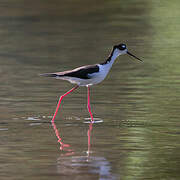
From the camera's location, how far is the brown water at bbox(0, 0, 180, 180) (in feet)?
28.8

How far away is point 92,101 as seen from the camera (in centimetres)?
1304

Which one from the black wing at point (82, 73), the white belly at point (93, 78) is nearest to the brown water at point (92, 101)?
the white belly at point (93, 78)

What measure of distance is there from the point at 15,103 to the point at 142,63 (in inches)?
224

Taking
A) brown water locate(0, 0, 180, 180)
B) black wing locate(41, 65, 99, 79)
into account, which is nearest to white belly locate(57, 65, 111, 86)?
black wing locate(41, 65, 99, 79)

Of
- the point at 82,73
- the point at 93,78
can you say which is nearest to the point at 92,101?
the point at 93,78

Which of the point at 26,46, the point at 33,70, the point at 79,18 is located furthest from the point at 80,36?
the point at 33,70

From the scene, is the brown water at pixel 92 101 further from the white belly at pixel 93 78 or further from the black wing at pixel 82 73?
the black wing at pixel 82 73

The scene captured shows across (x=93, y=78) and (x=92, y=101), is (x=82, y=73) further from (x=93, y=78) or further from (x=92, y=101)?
(x=92, y=101)

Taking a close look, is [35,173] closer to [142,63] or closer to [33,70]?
[33,70]

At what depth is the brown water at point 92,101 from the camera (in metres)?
8.79

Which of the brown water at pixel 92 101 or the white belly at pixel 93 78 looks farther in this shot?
the white belly at pixel 93 78

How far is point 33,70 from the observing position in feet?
54.9

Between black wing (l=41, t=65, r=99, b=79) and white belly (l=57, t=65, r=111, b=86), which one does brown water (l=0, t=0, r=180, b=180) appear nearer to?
white belly (l=57, t=65, r=111, b=86)

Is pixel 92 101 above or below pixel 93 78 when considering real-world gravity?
below
